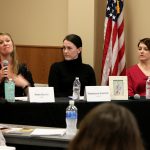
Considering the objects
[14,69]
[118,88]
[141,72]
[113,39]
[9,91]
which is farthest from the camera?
[113,39]

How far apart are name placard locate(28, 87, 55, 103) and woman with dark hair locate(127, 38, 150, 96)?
1237 millimetres

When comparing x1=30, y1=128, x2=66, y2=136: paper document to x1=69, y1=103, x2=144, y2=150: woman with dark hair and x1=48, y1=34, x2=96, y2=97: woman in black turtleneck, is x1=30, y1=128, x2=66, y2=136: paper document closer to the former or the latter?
Answer: x1=48, y1=34, x2=96, y2=97: woman in black turtleneck

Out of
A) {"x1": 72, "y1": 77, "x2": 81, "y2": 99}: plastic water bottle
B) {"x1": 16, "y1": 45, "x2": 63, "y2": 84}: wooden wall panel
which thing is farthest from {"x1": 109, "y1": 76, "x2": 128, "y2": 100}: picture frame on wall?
{"x1": 16, "y1": 45, "x2": 63, "y2": 84}: wooden wall panel

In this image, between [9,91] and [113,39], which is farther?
[113,39]

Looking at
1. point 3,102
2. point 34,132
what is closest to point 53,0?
point 3,102

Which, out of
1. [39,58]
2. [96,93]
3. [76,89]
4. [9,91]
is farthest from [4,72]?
[39,58]

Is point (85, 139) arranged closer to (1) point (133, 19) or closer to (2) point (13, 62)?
(2) point (13, 62)

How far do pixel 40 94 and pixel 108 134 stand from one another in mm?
2544

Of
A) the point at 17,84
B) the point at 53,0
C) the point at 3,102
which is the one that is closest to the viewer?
the point at 3,102

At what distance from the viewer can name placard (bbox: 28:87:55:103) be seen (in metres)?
3.47

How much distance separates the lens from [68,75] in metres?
4.38

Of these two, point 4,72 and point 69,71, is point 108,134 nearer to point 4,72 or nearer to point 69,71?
point 4,72

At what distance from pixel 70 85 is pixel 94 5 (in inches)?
65.4

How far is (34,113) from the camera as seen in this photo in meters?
3.51
